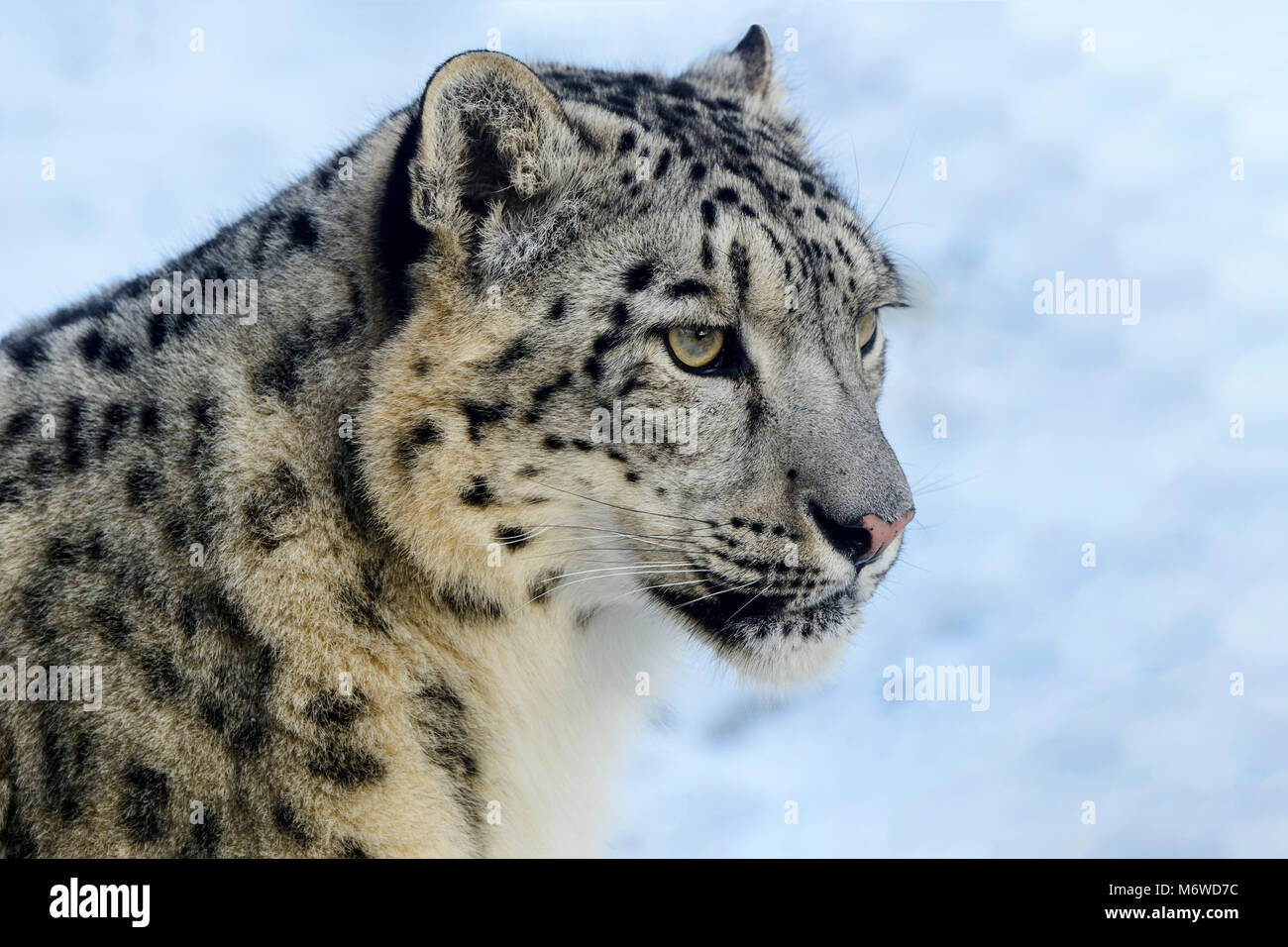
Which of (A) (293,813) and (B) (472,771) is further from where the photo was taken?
(B) (472,771)

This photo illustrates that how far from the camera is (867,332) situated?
16.4ft

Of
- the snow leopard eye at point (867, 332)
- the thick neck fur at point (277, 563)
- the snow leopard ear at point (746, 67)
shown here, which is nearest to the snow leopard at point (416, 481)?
the thick neck fur at point (277, 563)

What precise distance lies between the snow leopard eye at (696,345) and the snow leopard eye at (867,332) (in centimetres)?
89

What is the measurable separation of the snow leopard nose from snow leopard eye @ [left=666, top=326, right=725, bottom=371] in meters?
0.57

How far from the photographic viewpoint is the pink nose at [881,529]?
4.12m

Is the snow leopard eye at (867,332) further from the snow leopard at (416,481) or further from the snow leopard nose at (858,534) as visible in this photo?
the snow leopard nose at (858,534)

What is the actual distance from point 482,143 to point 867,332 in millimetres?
1676

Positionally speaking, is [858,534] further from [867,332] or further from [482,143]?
[482,143]

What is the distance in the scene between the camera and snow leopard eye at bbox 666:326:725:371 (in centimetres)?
414

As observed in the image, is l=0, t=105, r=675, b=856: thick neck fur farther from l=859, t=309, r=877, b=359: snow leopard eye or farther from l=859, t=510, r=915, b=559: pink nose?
l=859, t=309, r=877, b=359: snow leopard eye

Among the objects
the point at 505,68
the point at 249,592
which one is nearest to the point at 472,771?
the point at 249,592

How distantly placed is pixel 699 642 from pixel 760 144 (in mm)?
1842

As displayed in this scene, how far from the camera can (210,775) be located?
3717mm

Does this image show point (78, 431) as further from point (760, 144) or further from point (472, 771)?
point (760, 144)
